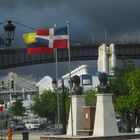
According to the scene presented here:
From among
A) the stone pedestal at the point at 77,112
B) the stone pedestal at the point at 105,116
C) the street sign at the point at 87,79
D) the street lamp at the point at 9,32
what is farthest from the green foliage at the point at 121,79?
the street sign at the point at 87,79

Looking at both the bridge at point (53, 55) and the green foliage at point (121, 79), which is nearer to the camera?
the green foliage at point (121, 79)

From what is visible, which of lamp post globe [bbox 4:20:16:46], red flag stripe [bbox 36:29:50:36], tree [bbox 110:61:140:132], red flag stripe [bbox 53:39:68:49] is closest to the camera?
lamp post globe [bbox 4:20:16:46]

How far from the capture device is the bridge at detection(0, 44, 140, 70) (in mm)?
118000

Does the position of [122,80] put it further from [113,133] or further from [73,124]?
[113,133]

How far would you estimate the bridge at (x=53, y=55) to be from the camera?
118 meters

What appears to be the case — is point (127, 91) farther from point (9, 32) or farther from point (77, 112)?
point (9, 32)

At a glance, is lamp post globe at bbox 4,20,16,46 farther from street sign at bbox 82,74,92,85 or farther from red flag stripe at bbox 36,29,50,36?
street sign at bbox 82,74,92,85

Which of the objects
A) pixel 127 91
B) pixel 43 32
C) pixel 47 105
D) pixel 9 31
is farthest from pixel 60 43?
pixel 47 105

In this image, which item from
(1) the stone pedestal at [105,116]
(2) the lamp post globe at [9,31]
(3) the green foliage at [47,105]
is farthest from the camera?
(3) the green foliage at [47,105]

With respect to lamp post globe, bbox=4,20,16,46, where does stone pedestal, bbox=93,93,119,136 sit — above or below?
below

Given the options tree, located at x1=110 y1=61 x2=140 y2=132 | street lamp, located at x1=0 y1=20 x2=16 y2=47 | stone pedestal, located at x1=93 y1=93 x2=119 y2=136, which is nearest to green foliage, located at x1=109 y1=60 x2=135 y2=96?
tree, located at x1=110 y1=61 x2=140 y2=132

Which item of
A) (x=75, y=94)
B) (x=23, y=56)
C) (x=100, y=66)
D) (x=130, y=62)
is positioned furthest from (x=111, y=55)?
(x=75, y=94)

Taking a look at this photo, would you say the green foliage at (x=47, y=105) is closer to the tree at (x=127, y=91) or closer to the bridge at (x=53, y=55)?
the bridge at (x=53, y=55)

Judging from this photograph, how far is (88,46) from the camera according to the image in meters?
146
